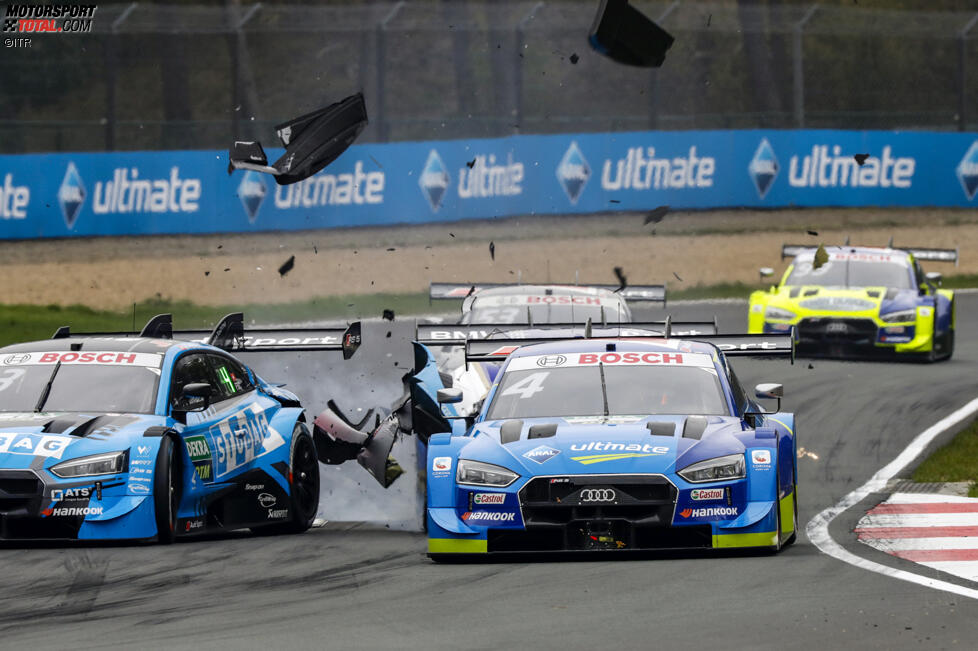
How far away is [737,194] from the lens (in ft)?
104

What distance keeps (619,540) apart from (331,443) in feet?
14.4

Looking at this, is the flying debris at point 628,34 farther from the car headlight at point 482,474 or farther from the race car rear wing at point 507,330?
the car headlight at point 482,474

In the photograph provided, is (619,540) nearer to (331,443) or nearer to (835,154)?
(331,443)

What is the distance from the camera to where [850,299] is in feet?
66.3

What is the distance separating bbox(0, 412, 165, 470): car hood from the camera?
9.34 m

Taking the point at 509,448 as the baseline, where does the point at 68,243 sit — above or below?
above

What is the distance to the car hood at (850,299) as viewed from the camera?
20.1m

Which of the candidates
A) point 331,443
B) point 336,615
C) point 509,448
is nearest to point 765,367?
point 331,443

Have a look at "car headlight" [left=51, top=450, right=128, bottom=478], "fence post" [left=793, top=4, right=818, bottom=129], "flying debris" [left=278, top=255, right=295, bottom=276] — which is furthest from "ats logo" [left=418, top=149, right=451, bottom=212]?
"car headlight" [left=51, top=450, right=128, bottom=478]

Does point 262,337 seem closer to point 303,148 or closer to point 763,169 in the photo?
point 303,148

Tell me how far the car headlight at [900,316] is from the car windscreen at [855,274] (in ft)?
1.79

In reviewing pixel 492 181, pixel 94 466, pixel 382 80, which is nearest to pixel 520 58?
pixel 382 80

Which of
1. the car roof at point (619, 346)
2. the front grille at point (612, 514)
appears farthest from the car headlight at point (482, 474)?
the car roof at point (619, 346)

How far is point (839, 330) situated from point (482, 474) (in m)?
12.3
